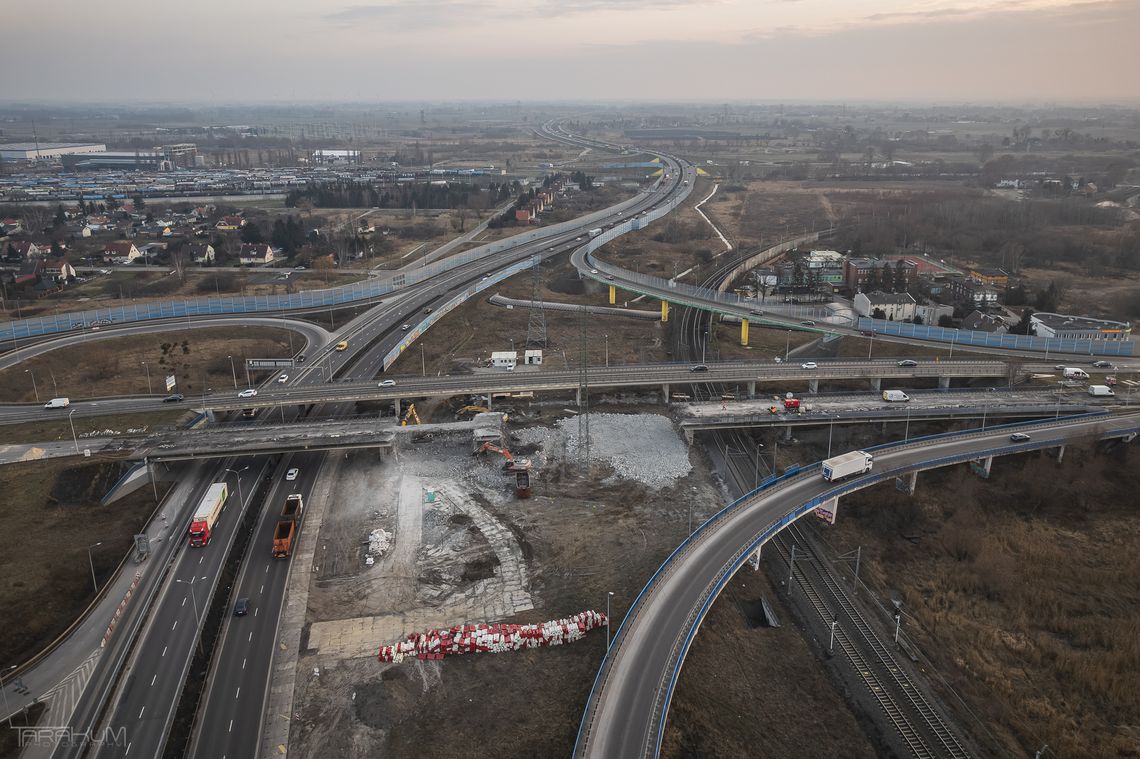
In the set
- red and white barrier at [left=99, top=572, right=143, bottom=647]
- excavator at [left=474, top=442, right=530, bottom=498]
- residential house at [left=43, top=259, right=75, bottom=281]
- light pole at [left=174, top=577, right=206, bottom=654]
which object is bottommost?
light pole at [left=174, top=577, right=206, bottom=654]

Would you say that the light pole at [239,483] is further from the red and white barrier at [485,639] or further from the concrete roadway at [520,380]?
the red and white barrier at [485,639]

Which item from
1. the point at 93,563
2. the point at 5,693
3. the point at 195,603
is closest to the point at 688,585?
the point at 195,603

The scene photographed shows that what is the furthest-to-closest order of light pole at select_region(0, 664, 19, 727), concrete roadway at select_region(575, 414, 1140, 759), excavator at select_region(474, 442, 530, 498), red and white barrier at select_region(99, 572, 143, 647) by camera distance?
excavator at select_region(474, 442, 530, 498)
red and white barrier at select_region(99, 572, 143, 647)
light pole at select_region(0, 664, 19, 727)
concrete roadway at select_region(575, 414, 1140, 759)

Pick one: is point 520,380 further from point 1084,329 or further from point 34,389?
point 1084,329

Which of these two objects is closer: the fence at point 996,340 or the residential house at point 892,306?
the fence at point 996,340

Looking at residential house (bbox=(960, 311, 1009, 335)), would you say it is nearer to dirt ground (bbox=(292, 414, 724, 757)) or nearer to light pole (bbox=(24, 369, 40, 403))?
dirt ground (bbox=(292, 414, 724, 757))

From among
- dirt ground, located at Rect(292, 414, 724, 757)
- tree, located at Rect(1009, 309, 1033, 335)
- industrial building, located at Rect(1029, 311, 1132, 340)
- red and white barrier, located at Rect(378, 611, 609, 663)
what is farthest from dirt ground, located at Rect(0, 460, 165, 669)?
tree, located at Rect(1009, 309, 1033, 335)

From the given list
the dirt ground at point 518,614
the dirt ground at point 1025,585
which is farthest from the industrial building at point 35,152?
the dirt ground at point 1025,585

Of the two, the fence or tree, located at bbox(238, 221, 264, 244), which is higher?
tree, located at bbox(238, 221, 264, 244)
